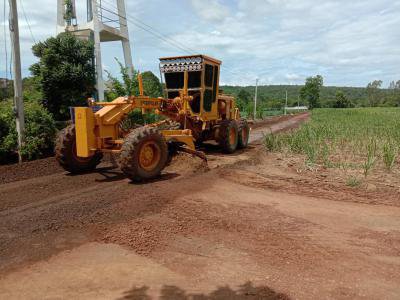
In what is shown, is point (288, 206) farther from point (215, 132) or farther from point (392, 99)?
point (392, 99)

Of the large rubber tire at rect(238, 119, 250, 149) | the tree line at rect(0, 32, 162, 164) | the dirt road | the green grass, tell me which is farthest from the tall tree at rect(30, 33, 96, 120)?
the dirt road

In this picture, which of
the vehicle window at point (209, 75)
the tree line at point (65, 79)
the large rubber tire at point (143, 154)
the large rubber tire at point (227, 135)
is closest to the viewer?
the large rubber tire at point (143, 154)

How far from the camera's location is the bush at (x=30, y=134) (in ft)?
33.4

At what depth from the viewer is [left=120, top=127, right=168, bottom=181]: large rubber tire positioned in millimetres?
6734

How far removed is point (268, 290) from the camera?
10.8 feet

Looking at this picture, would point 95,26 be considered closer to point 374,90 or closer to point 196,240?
point 196,240

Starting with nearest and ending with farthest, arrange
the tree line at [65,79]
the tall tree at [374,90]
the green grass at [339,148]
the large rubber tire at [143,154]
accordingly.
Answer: the large rubber tire at [143,154]
the green grass at [339,148]
the tree line at [65,79]
the tall tree at [374,90]

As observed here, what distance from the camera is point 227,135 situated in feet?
36.4

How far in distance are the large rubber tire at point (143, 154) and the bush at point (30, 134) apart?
4.75m

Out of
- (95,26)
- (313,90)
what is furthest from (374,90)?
(95,26)

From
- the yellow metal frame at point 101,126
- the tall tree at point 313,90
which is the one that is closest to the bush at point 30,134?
the yellow metal frame at point 101,126

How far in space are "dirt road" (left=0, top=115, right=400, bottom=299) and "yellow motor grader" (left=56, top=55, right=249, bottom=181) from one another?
0.62 meters

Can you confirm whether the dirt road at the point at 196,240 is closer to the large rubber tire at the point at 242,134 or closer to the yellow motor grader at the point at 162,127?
the yellow motor grader at the point at 162,127

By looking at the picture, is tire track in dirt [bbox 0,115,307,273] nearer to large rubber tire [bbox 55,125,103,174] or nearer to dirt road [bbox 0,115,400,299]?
dirt road [bbox 0,115,400,299]
